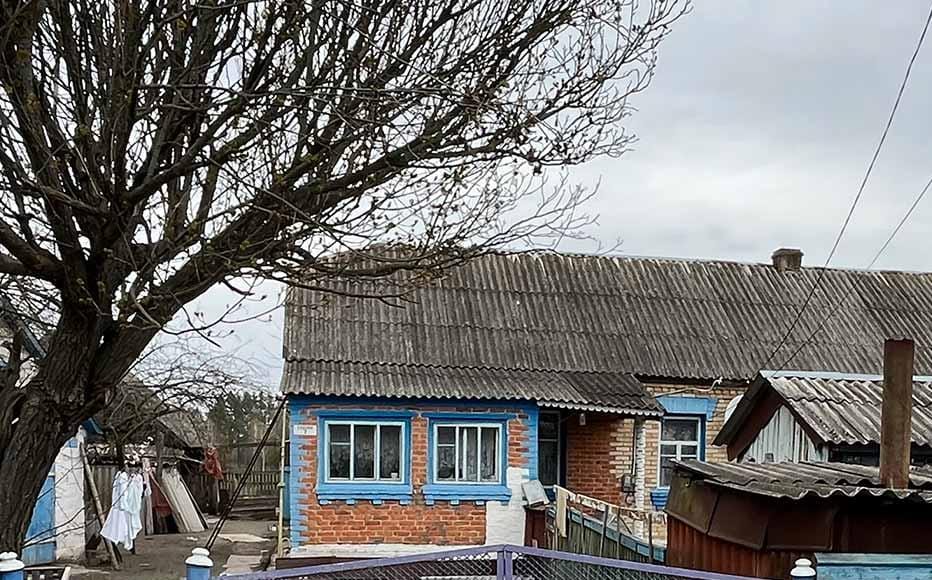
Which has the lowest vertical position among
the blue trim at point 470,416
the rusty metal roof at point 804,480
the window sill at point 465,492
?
the window sill at point 465,492

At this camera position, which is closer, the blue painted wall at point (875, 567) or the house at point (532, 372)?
the blue painted wall at point (875, 567)

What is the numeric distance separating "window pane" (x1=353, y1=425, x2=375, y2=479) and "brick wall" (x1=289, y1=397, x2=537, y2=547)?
0.34m

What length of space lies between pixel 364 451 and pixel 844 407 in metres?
6.31

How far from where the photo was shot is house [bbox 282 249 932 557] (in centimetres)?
1248

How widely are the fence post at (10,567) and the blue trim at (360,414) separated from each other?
821 centimetres

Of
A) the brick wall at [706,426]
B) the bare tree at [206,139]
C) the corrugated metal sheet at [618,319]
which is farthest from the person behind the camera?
the brick wall at [706,426]

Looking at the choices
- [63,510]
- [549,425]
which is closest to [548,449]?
[549,425]

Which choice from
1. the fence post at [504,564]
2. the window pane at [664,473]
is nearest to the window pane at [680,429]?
the window pane at [664,473]

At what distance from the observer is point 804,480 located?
591cm

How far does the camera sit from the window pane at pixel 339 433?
12.6 m

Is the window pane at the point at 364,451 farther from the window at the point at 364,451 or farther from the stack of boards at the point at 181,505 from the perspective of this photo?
the stack of boards at the point at 181,505

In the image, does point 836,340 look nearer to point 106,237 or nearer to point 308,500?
point 308,500

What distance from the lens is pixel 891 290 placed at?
17.4m

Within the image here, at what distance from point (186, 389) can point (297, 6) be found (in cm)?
983
